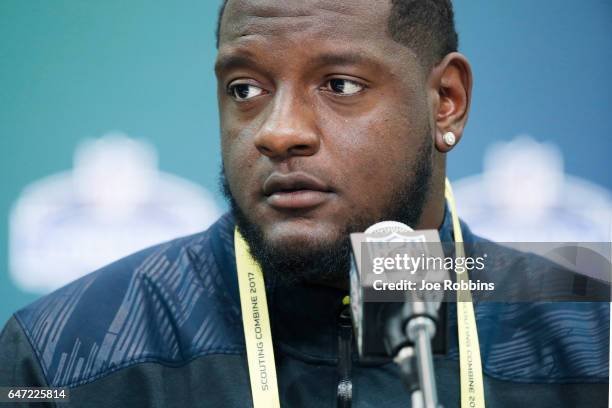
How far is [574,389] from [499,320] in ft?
0.79

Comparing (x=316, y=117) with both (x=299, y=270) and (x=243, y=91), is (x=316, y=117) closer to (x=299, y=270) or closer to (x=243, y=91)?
(x=243, y=91)

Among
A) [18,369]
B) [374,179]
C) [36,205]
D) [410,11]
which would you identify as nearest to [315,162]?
[374,179]

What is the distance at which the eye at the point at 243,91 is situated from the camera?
1.96 m

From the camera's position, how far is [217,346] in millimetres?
1951

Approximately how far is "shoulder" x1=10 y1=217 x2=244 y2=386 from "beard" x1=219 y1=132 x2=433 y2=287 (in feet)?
0.54

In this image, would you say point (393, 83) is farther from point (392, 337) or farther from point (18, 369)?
point (18, 369)

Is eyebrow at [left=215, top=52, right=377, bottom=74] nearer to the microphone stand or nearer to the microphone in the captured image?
the microphone

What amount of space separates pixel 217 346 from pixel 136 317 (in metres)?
0.22

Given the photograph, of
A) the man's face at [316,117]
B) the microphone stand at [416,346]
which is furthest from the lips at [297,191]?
the microphone stand at [416,346]

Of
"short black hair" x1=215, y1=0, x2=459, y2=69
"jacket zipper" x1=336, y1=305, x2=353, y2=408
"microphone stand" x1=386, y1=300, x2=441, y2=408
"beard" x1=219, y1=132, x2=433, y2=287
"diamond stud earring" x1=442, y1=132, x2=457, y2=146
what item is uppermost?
"short black hair" x1=215, y1=0, x2=459, y2=69

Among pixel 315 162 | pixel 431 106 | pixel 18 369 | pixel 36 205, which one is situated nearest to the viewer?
pixel 315 162

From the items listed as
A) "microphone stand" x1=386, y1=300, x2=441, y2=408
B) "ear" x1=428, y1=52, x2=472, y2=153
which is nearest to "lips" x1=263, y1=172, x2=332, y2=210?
"ear" x1=428, y1=52, x2=472, y2=153

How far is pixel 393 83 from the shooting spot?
197 centimetres

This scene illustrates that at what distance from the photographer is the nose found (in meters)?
1.79
